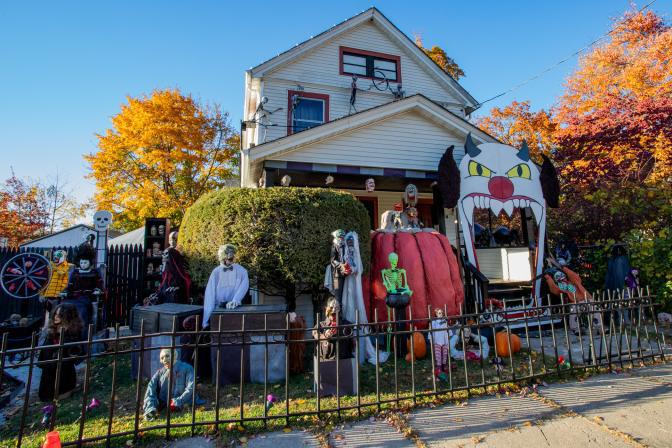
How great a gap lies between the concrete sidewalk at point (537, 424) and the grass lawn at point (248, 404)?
192mm

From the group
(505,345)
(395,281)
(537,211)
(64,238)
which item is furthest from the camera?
(64,238)

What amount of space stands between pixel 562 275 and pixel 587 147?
6300 mm

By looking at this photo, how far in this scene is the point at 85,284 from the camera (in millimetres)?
6797

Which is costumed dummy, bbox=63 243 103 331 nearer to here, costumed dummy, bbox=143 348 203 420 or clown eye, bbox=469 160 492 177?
costumed dummy, bbox=143 348 203 420

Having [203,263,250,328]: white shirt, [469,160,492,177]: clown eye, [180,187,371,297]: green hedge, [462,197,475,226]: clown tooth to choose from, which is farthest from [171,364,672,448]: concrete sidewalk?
[469,160,492,177]: clown eye

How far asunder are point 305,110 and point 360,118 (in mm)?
4286

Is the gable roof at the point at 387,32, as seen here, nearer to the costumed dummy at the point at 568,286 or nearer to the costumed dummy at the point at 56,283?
the costumed dummy at the point at 56,283

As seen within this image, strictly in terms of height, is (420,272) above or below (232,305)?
above

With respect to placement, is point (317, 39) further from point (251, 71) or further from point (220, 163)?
point (220, 163)

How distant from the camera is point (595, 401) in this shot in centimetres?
387

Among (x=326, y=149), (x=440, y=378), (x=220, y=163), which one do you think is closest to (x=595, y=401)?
(x=440, y=378)

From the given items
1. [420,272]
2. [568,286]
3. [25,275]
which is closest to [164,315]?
[25,275]

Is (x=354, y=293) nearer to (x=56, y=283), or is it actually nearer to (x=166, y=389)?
(x=166, y=389)

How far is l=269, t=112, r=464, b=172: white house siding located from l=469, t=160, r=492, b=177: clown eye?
44.6 inches
